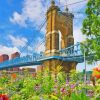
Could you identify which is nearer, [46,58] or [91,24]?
[91,24]

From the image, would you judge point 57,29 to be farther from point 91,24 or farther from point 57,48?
point 91,24

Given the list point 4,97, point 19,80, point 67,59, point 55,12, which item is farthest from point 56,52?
point 4,97

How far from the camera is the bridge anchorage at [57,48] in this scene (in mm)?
40656

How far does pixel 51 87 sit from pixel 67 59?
36755 mm

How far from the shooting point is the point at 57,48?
143ft

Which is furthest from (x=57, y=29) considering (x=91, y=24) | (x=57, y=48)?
(x=91, y=24)

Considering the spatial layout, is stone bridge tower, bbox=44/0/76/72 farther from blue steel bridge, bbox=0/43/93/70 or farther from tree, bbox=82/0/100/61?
tree, bbox=82/0/100/61

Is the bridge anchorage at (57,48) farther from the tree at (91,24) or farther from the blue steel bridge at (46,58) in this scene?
the tree at (91,24)

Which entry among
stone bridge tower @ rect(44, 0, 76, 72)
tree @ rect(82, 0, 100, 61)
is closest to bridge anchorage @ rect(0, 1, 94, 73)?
stone bridge tower @ rect(44, 0, 76, 72)

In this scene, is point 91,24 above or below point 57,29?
below

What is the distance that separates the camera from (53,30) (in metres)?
45.2

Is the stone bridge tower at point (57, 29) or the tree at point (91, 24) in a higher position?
the stone bridge tower at point (57, 29)

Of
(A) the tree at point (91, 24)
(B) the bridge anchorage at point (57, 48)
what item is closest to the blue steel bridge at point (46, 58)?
(B) the bridge anchorage at point (57, 48)

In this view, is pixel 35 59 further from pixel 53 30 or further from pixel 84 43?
pixel 84 43
